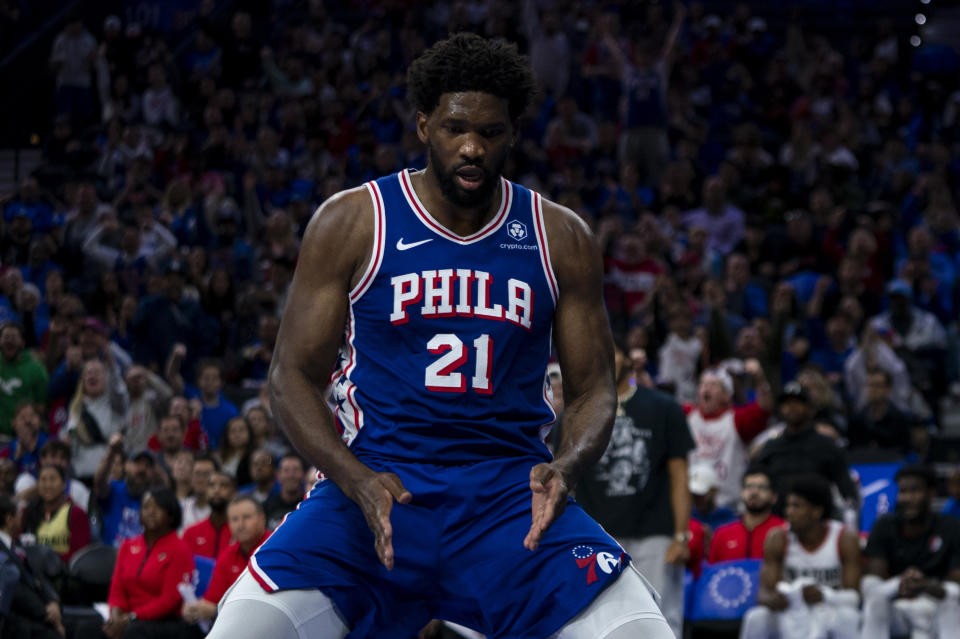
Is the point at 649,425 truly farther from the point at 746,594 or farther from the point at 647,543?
the point at 746,594

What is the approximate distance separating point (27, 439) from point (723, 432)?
546 centimetres

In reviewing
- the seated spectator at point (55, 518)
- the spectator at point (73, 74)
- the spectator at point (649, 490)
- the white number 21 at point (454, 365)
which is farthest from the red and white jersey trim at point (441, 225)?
the spectator at point (73, 74)

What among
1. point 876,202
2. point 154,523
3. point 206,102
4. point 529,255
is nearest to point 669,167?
point 876,202

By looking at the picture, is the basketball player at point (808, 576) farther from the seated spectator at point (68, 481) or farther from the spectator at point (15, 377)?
the spectator at point (15, 377)

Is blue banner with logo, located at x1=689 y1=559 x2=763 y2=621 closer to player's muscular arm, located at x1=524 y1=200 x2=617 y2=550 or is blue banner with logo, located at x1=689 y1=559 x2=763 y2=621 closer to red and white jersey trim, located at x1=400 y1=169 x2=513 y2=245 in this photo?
player's muscular arm, located at x1=524 y1=200 x2=617 y2=550

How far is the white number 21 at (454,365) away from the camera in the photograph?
3387mm

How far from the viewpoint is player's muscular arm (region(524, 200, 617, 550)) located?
11.6 feet

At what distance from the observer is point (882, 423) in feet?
36.8

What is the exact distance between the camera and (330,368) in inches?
138

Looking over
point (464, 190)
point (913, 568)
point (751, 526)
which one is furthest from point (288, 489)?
point (464, 190)

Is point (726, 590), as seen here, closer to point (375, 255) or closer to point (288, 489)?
point (288, 489)

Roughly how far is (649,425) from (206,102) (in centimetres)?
1067

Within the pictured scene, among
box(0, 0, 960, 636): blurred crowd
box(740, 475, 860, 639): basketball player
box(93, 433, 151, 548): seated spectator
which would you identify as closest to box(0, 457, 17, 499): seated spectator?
box(0, 0, 960, 636): blurred crowd

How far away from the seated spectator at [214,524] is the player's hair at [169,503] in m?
0.58
